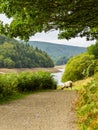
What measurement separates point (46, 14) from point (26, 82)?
12.3 meters

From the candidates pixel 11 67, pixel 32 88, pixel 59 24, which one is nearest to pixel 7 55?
pixel 11 67

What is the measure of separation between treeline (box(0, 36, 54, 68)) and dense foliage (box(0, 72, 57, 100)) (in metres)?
118

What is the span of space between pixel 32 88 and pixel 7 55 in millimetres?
136011

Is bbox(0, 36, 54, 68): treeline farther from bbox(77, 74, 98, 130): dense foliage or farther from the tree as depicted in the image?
Result: bbox(77, 74, 98, 130): dense foliage

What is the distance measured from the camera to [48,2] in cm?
1458

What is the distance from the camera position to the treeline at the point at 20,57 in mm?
152000

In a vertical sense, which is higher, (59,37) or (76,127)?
(59,37)

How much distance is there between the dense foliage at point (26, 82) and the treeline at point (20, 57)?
117850mm

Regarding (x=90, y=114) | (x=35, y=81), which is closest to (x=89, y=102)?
(x=90, y=114)

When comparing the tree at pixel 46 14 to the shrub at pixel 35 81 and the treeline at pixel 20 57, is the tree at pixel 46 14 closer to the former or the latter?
the shrub at pixel 35 81

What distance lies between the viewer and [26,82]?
90.9ft

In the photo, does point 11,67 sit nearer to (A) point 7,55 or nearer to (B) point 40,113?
(A) point 7,55

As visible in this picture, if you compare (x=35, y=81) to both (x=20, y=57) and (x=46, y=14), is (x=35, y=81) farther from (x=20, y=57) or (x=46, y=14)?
(x=20, y=57)

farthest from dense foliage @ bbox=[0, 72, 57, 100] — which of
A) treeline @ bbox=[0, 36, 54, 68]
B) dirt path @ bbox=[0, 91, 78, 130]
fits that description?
treeline @ bbox=[0, 36, 54, 68]
